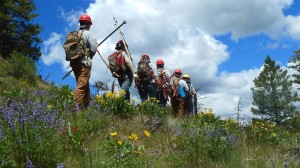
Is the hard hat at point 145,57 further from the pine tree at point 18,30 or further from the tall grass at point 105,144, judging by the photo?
the pine tree at point 18,30

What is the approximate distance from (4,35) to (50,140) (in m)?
27.6

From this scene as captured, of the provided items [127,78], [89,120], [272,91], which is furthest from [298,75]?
[89,120]

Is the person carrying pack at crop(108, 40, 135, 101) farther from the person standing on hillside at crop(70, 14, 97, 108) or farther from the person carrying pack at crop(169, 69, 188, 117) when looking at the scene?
the person carrying pack at crop(169, 69, 188, 117)

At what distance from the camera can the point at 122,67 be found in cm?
1000

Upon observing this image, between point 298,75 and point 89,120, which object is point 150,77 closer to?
point 89,120

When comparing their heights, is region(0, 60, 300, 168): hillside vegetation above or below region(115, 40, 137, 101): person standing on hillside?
below

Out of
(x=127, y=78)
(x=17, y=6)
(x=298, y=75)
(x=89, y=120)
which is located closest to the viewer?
(x=89, y=120)

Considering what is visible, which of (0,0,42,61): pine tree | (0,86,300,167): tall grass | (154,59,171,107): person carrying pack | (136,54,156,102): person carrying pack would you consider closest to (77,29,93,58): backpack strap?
(0,86,300,167): tall grass

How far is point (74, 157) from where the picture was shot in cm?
427

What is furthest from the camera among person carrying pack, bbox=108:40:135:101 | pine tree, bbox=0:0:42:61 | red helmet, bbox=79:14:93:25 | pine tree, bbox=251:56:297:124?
pine tree, bbox=251:56:297:124

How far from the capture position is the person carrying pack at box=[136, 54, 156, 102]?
36.2ft

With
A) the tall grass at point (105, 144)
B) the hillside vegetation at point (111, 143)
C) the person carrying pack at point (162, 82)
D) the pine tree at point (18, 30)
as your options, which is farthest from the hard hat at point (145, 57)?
the pine tree at point (18, 30)

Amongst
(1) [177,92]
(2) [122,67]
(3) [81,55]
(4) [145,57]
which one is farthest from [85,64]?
(1) [177,92]

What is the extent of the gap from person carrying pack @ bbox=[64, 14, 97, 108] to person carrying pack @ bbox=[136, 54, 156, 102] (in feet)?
10.0
